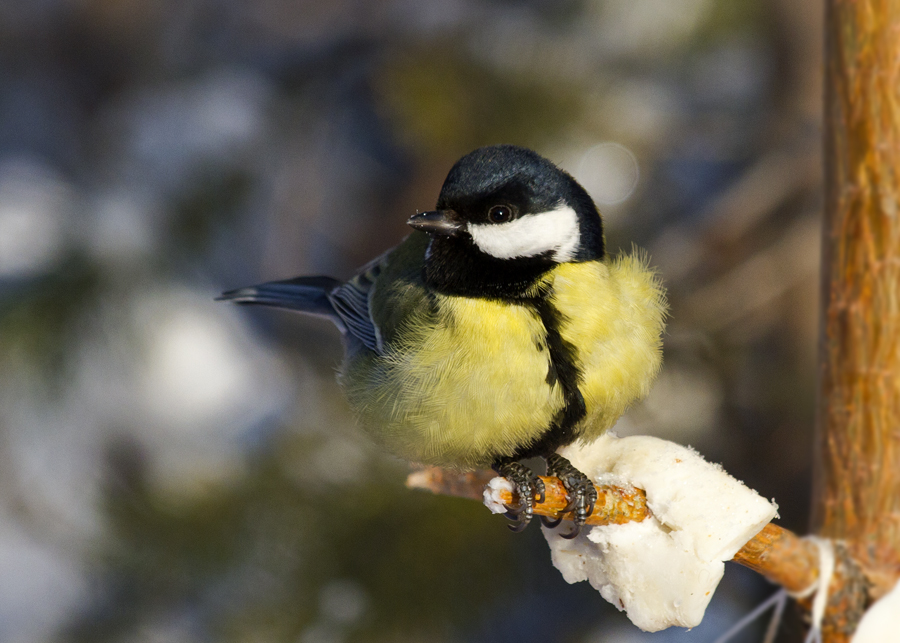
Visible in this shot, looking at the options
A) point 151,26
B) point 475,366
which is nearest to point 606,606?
point 475,366

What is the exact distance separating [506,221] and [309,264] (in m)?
1.19

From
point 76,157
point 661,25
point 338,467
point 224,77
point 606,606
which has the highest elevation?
point 661,25

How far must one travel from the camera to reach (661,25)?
1523 millimetres

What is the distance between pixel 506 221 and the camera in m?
0.75

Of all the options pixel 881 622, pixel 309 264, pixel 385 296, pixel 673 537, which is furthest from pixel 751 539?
pixel 309 264

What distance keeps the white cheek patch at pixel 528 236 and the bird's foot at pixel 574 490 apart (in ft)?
0.71

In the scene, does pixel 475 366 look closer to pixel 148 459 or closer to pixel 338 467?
pixel 338 467

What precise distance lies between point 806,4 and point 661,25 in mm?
267

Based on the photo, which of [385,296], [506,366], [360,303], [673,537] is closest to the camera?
[673,537]

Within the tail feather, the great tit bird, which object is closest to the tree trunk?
the great tit bird

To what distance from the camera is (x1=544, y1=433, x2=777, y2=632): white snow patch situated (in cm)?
58

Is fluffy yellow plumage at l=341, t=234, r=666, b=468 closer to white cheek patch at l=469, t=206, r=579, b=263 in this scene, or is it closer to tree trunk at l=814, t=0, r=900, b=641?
white cheek patch at l=469, t=206, r=579, b=263

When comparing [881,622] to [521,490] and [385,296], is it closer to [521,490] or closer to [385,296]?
[521,490]

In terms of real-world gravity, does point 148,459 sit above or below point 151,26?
below
